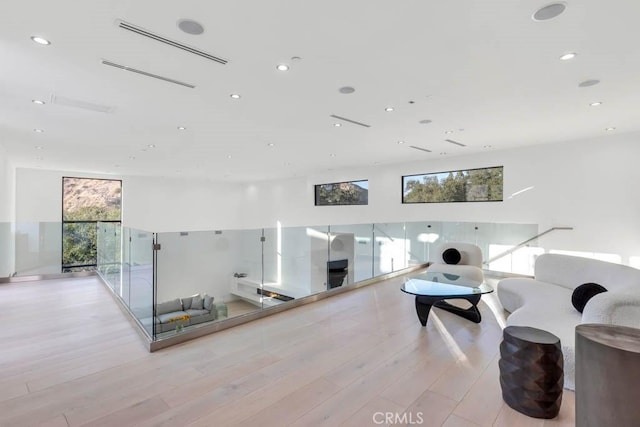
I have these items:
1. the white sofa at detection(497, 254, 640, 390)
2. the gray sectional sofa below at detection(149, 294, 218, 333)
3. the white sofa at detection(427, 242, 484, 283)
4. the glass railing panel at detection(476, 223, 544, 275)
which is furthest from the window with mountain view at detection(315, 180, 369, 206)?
the gray sectional sofa below at detection(149, 294, 218, 333)

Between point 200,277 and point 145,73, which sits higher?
point 145,73

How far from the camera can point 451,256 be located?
5.45 metres

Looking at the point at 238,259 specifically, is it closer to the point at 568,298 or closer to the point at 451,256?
the point at 451,256

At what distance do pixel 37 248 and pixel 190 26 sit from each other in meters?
7.96

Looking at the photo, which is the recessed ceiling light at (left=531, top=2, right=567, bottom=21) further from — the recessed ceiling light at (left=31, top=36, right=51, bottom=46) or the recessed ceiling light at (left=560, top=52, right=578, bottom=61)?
the recessed ceiling light at (left=31, top=36, right=51, bottom=46)

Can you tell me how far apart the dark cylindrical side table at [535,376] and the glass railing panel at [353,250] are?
11.4 feet

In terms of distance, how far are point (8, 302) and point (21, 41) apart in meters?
4.43

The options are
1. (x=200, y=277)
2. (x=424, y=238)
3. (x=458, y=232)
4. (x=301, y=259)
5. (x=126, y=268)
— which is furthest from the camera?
(x=424, y=238)

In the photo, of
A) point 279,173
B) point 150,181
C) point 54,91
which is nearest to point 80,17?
point 54,91

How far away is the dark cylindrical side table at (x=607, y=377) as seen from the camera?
150cm

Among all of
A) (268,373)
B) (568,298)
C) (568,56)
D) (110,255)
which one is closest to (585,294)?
(568,298)

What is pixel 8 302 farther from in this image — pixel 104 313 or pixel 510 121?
pixel 510 121

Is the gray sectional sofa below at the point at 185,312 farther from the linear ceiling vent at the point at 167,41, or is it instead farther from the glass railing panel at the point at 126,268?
the linear ceiling vent at the point at 167,41

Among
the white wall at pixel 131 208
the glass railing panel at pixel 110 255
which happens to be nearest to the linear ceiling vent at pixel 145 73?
the glass railing panel at pixel 110 255
